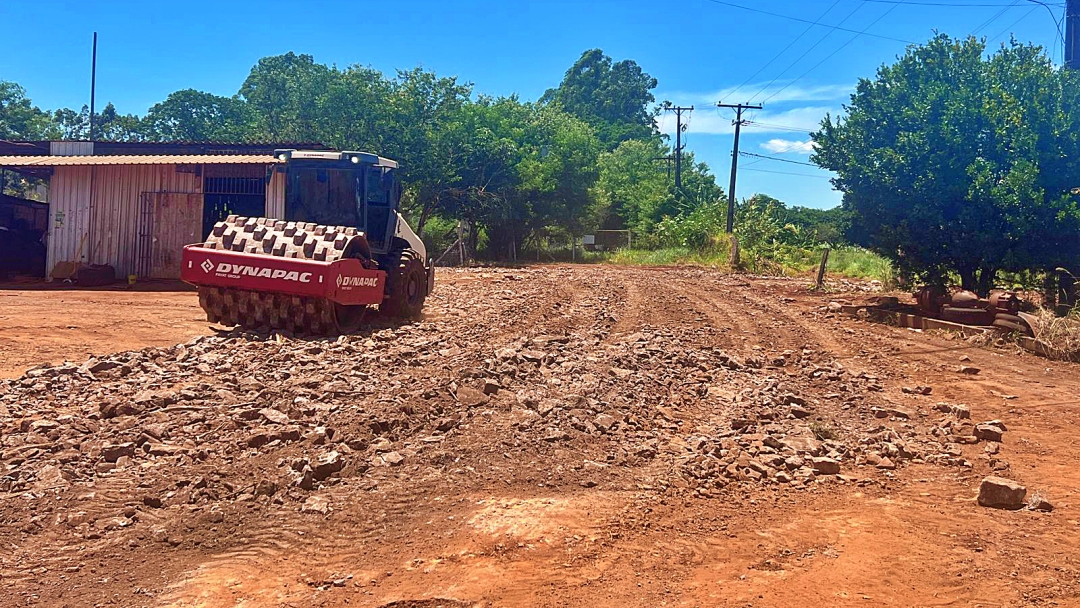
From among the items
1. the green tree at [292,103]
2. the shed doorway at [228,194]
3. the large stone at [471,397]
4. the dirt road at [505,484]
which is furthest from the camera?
the green tree at [292,103]

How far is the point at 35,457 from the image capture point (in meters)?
5.69

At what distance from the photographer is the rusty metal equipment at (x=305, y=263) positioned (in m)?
10.7

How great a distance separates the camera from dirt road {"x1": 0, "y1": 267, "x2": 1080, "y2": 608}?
4.42m

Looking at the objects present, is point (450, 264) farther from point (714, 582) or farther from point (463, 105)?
point (714, 582)

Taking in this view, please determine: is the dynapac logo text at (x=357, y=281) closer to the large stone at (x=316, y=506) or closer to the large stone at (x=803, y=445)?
the large stone at (x=316, y=506)

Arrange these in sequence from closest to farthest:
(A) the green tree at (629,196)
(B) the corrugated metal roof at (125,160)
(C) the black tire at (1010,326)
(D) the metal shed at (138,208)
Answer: (C) the black tire at (1010,326) < (B) the corrugated metal roof at (125,160) < (D) the metal shed at (138,208) < (A) the green tree at (629,196)

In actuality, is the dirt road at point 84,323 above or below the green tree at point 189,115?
below

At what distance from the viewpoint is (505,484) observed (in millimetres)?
5793

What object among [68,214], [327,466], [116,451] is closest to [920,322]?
[327,466]

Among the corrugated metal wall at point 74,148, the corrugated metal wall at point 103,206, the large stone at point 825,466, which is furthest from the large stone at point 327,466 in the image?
the corrugated metal wall at point 74,148

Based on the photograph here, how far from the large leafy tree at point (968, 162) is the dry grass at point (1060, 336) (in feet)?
9.40

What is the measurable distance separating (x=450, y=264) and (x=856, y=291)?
17.9 meters

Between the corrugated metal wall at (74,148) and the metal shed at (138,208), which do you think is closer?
the metal shed at (138,208)

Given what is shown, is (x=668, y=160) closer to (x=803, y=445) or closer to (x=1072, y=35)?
(x=1072, y=35)
